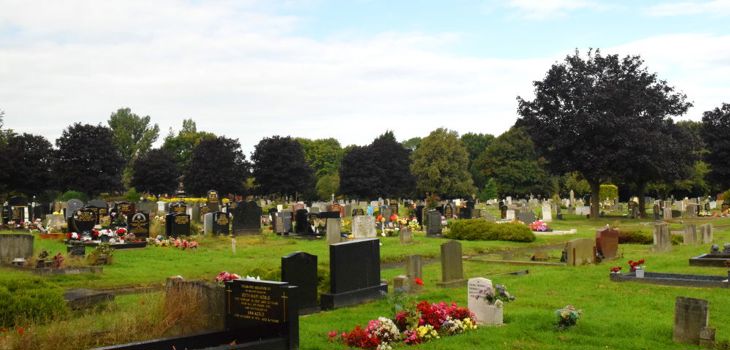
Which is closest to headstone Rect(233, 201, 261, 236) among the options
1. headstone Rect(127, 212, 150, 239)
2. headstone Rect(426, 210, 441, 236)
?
headstone Rect(127, 212, 150, 239)

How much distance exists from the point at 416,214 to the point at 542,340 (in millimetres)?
31721

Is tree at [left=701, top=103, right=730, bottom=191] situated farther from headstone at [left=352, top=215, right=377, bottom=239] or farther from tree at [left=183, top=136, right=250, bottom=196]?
tree at [left=183, top=136, right=250, bottom=196]

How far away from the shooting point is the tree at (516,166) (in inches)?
3494

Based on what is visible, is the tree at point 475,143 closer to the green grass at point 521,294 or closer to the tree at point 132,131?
the tree at point 132,131

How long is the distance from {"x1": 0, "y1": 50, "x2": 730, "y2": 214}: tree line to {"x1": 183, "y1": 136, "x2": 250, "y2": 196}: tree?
13 cm

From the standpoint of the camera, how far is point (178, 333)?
10.9 meters

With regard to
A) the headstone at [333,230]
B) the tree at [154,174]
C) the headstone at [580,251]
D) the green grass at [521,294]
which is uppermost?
the tree at [154,174]

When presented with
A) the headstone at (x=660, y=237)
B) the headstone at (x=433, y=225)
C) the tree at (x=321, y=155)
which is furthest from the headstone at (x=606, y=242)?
the tree at (x=321, y=155)

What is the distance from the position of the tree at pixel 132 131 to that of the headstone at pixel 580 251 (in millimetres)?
116931

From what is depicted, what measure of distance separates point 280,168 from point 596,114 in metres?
47.6

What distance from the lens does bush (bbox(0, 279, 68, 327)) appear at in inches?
460

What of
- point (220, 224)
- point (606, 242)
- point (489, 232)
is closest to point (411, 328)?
point (606, 242)

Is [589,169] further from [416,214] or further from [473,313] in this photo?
[473,313]

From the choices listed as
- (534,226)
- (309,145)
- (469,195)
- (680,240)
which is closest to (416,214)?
(534,226)
